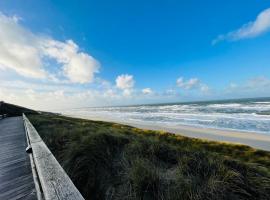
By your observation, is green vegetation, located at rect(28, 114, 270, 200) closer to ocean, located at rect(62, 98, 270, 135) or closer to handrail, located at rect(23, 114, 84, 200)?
handrail, located at rect(23, 114, 84, 200)

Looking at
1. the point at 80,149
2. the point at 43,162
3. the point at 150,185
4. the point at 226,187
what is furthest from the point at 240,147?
the point at 43,162

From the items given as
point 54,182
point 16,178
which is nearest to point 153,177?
point 54,182

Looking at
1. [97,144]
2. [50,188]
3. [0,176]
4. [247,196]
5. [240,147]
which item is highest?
[50,188]

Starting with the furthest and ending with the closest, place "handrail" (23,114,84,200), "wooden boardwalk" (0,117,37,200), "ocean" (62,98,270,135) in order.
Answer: "ocean" (62,98,270,135)
"wooden boardwalk" (0,117,37,200)
"handrail" (23,114,84,200)

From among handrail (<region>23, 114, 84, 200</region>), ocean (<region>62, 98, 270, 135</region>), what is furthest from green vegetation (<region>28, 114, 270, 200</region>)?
ocean (<region>62, 98, 270, 135</region>)

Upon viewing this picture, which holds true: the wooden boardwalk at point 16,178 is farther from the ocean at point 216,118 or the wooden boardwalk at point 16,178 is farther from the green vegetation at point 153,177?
the ocean at point 216,118

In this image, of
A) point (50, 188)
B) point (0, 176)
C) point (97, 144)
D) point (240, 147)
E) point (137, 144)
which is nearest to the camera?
point (50, 188)

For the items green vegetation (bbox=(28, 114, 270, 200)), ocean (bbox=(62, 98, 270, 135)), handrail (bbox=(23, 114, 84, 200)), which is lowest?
ocean (bbox=(62, 98, 270, 135))

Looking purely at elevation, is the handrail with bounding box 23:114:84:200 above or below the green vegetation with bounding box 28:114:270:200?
above

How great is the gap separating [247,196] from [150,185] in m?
1.70

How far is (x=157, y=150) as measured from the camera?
4.27 m

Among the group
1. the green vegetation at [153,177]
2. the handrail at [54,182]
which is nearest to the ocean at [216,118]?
the green vegetation at [153,177]

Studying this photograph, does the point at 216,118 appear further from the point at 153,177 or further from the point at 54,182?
the point at 54,182

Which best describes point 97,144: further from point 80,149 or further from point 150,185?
point 150,185
